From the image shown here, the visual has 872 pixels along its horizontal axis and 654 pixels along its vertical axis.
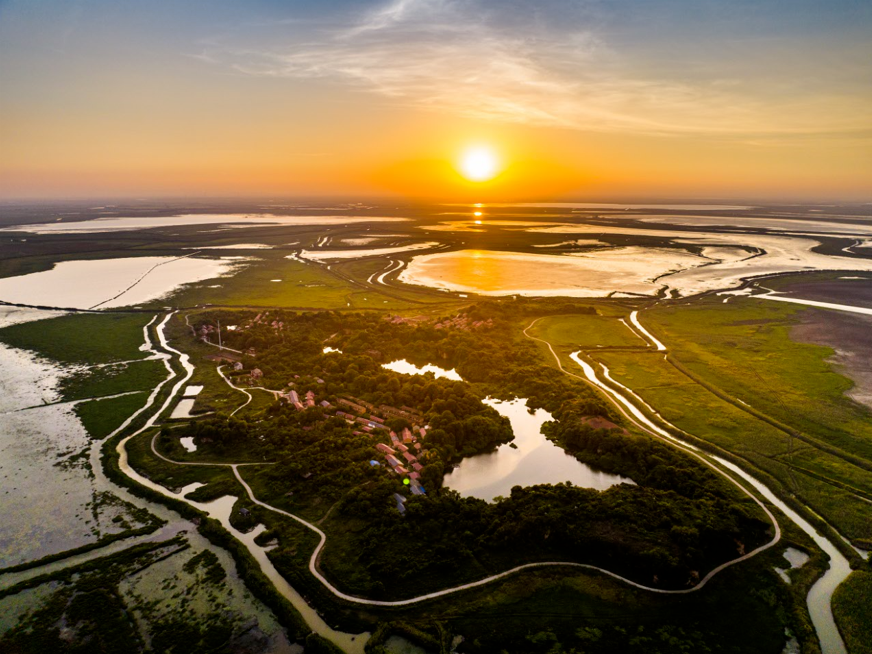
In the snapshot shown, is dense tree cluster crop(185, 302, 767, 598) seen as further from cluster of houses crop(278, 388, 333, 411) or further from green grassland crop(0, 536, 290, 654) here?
green grassland crop(0, 536, 290, 654)

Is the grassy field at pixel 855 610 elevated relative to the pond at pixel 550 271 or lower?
lower

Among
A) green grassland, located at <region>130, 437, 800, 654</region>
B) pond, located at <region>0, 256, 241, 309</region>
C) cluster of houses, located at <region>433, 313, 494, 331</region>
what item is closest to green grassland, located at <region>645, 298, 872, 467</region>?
green grassland, located at <region>130, 437, 800, 654</region>

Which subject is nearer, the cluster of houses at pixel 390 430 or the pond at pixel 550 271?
the cluster of houses at pixel 390 430

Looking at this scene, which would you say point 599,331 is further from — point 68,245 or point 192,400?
point 68,245

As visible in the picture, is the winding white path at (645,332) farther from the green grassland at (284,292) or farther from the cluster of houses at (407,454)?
the cluster of houses at (407,454)

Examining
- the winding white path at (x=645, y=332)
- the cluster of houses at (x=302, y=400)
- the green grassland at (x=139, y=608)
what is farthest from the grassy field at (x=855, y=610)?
the winding white path at (x=645, y=332)

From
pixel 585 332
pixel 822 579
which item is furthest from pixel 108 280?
pixel 822 579

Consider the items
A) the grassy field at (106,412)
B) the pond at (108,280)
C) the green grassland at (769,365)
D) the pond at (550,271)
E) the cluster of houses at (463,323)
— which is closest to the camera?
the green grassland at (769,365)
